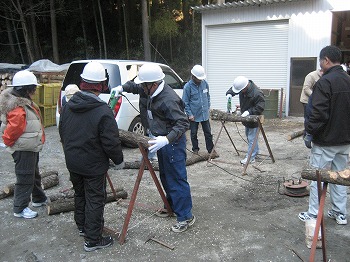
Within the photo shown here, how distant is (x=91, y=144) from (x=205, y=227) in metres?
1.67

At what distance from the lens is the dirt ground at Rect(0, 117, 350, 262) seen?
3572 millimetres

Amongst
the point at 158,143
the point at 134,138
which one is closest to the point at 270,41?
the point at 134,138

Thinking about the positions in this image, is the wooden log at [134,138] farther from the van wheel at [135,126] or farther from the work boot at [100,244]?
the van wheel at [135,126]

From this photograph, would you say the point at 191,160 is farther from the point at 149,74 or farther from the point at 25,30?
the point at 25,30

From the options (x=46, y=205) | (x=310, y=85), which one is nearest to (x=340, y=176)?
(x=46, y=205)

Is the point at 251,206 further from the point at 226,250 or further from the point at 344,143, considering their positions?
the point at 344,143

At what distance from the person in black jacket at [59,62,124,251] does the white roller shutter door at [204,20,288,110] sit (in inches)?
357

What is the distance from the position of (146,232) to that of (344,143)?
235 cm

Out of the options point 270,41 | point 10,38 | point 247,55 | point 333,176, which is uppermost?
point 10,38

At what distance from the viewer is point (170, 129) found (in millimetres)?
3916

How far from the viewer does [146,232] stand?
4.05 m

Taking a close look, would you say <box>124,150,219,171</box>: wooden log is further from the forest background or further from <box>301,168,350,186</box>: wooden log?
the forest background

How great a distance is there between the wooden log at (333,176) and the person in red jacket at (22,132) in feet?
10.00

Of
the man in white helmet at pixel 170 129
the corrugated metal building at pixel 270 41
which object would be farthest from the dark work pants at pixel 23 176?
the corrugated metal building at pixel 270 41
